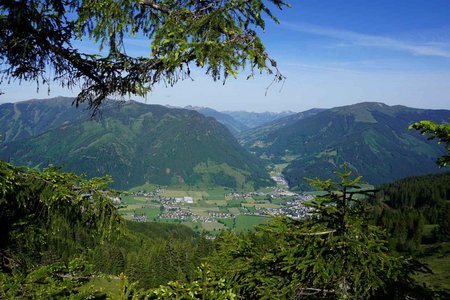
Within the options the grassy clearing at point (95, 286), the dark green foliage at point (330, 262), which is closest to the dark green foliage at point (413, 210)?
the dark green foliage at point (330, 262)

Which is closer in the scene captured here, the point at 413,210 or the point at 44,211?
the point at 44,211

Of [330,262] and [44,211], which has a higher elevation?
[44,211]

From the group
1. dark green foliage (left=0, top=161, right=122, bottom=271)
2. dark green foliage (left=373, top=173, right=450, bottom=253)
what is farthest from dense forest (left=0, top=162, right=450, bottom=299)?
dark green foliage (left=373, top=173, right=450, bottom=253)

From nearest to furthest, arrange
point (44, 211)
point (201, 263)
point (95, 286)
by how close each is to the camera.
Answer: point (44, 211) → point (95, 286) → point (201, 263)

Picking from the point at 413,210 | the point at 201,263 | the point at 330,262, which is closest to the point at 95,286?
the point at 201,263

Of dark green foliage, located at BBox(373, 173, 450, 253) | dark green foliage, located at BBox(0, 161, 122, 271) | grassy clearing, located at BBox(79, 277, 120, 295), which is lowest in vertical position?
dark green foliage, located at BBox(373, 173, 450, 253)

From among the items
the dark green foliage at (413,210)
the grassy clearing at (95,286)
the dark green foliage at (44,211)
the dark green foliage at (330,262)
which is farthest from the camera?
the dark green foliage at (413,210)

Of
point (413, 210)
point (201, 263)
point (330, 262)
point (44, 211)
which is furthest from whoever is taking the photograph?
point (413, 210)

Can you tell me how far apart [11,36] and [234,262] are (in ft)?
24.3

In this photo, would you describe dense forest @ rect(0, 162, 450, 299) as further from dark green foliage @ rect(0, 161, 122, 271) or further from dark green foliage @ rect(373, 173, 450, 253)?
dark green foliage @ rect(373, 173, 450, 253)

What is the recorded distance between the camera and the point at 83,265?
718 centimetres

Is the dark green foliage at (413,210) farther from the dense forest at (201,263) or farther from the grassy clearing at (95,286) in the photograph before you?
the grassy clearing at (95,286)

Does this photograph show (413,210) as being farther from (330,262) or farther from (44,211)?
(44,211)

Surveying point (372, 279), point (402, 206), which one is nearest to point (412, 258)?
point (372, 279)
